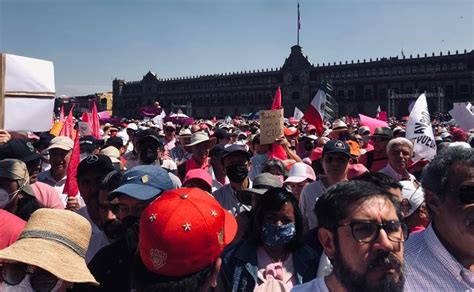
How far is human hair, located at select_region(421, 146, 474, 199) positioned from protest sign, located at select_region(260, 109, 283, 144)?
414cm

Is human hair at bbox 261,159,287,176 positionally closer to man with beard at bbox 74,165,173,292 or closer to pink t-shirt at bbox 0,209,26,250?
man with beard at bbox 74,165,173,292

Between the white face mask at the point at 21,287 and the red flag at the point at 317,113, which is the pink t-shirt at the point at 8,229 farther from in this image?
the red flag at the point at 317,113

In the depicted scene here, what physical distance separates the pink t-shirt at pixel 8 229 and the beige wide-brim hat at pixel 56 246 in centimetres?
45

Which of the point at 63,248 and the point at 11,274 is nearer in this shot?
the point at 11,274

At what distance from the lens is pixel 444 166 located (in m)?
2.21

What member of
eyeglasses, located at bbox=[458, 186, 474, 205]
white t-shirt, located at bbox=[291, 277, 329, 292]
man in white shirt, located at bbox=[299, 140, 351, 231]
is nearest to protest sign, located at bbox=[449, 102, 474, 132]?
man in white shirt, located at bbox=[299, 140, 351, 231]

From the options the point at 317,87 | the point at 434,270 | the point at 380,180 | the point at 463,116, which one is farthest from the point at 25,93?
the point at 317,87

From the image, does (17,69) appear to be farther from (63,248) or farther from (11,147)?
(63,248)

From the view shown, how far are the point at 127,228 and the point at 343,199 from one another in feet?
4.13

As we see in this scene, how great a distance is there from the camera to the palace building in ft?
199

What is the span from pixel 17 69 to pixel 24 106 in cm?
40

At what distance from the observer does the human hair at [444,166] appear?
7.11 feet

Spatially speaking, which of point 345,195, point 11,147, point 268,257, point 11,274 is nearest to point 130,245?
point 11,274

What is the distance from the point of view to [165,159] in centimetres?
613
